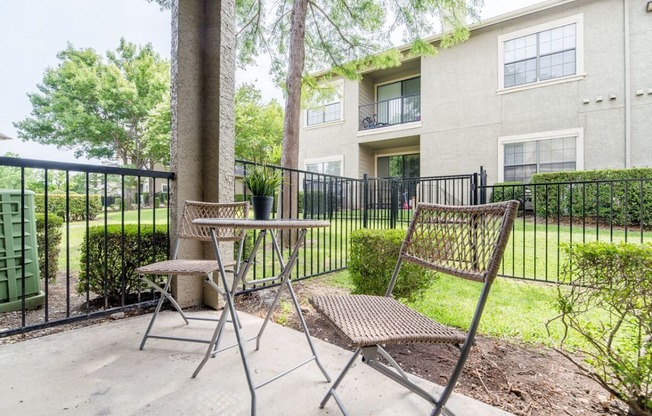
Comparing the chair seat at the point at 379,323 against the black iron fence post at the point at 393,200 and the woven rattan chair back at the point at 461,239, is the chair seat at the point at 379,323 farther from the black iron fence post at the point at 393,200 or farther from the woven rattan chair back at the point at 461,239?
the black iron fence post at the point at 393,200

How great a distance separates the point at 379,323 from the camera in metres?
1.17

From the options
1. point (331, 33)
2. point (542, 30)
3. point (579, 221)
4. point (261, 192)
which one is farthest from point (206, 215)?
point (542, 30)

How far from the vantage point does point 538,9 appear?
8.09 metres

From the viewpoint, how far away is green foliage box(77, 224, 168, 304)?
2754mm

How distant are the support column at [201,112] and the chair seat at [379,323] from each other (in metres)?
1.59

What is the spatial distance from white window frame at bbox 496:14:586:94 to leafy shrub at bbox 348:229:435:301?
27.8 feet

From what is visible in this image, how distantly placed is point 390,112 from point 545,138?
5080 millimetres

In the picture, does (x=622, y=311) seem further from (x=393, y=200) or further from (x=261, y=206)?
(x=393, y=200)

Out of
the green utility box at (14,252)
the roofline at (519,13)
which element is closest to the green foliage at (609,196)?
the roofline at (519,13)

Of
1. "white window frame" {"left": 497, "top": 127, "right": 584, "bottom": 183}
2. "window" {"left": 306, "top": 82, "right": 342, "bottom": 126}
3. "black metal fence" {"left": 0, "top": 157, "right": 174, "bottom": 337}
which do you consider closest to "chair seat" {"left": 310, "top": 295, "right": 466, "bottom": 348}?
"black metal fence" {"left": 0, "top": 157, "right": 174, "bottom": 337}

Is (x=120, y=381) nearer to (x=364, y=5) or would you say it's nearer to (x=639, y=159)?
(x=364, y=5)

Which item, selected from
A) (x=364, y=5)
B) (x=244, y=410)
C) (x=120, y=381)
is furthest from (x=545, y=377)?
(x=364, y=5)

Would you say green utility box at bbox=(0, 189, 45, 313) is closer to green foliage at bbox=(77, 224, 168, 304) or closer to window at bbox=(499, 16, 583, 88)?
green foliage at bbox=(77, 224, 168, 304)

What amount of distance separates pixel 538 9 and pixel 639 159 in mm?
4609
